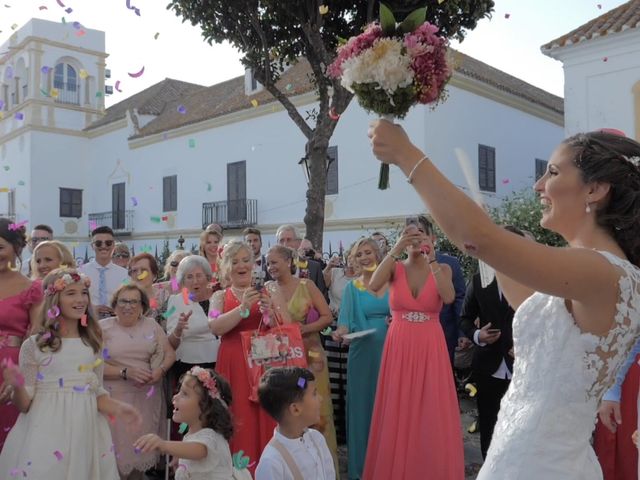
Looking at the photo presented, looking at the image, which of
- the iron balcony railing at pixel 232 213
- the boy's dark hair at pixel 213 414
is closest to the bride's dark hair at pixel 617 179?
the boy's dark hair at pixel 213 414

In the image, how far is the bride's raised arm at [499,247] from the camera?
1.52 m

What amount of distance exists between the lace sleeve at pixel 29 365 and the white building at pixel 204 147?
889 centimetres

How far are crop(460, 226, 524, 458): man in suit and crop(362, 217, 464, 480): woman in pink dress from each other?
36 centimetres

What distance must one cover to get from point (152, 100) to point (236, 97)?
6852 millimetres

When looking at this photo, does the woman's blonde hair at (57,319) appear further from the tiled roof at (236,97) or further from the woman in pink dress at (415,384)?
the tiled roof at (236,97)

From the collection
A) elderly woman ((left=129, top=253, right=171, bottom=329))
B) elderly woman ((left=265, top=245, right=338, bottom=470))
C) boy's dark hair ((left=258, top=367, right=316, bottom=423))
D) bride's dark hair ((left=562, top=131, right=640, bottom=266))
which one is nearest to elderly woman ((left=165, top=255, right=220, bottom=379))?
elderly woman ((left=129, top=253, right=171, bottom=329))

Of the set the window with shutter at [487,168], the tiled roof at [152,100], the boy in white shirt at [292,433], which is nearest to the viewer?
the boy in white shirt at [292,433]

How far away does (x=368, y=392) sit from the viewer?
17.9 ft

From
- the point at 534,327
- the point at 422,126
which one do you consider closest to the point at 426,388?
the point at 534,327

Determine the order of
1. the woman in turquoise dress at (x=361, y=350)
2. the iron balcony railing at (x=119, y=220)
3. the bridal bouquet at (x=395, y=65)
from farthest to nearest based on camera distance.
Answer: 1. the iron balcony railing at (x=119, y=220)
2. the woman in turquoise dress at (x=361, y=350)
3. the bridal bouquet at (x=395, y=65)

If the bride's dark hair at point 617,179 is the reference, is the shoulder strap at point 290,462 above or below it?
below

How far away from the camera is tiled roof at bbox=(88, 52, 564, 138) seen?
20.9 metres

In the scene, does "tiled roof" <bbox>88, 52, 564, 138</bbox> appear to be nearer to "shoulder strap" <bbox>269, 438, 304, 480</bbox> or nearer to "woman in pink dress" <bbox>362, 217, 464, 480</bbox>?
"woman in pink dress" <bbox>362, 217, 464, 480</bbox>

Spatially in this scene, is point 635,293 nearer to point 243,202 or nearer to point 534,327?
point 534,327
